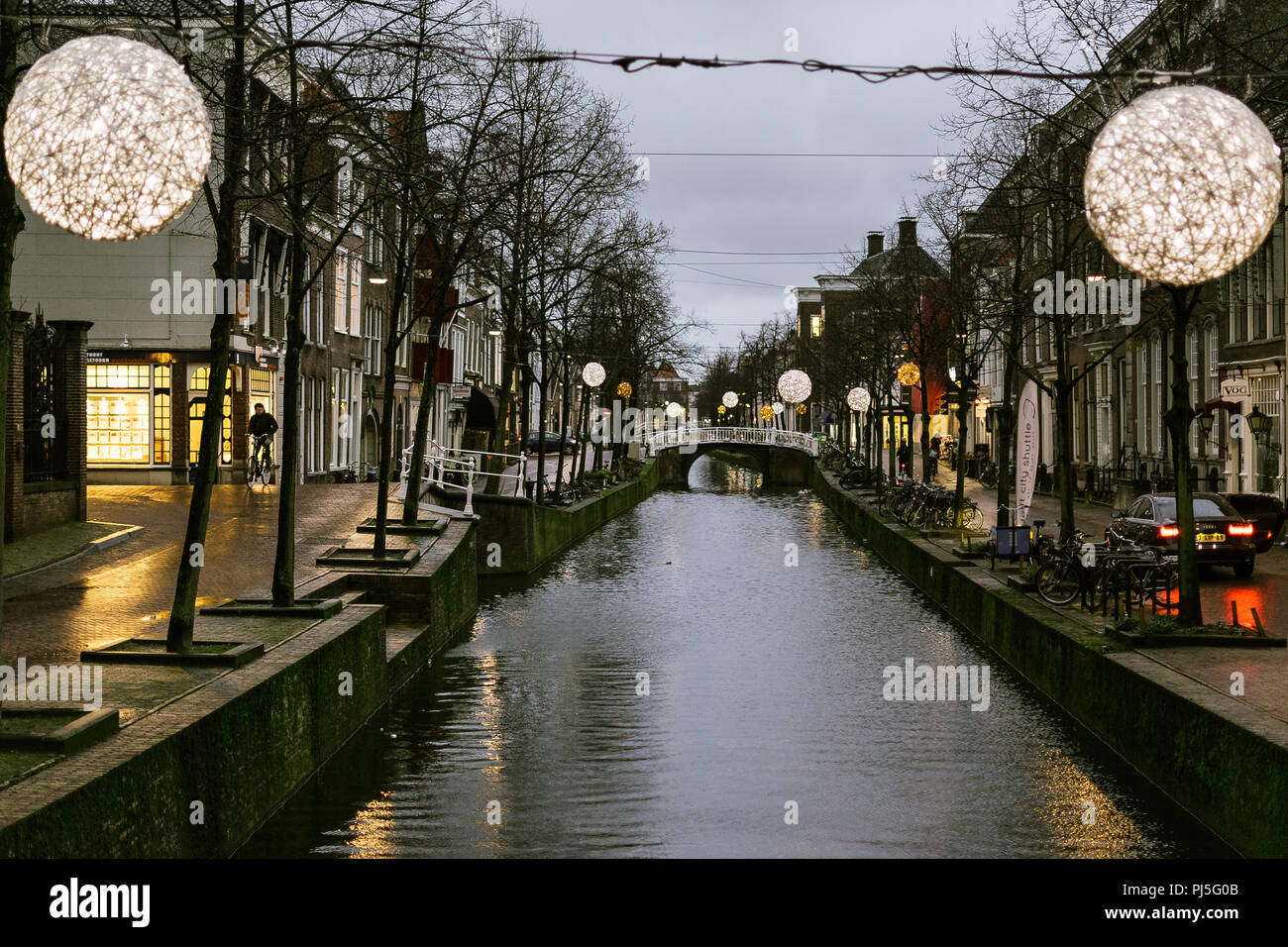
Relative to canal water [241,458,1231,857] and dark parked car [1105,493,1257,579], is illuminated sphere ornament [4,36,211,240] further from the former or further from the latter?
dark parked car [1105,493,1257,579]

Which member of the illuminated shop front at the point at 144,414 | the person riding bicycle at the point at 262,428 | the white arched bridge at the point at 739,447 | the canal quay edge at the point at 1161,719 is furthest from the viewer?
the white arched bridge at the point at 739,447

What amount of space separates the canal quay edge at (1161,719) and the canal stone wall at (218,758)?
6.31m

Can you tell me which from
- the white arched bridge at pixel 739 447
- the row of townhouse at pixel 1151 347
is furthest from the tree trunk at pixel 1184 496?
the white arched bridge at pixel 739 447

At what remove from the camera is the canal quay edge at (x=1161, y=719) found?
31.4 feet

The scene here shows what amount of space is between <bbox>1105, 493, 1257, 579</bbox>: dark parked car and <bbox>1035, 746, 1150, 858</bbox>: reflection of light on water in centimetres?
992

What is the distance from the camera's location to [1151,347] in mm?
45906

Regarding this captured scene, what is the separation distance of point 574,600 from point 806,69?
18504 mm

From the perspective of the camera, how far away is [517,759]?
1354cm

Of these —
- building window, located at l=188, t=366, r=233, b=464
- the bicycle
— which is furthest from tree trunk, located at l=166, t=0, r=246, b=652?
building window, located at l=188, t=366, r=233, b=464

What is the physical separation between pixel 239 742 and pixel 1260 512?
21.6 m

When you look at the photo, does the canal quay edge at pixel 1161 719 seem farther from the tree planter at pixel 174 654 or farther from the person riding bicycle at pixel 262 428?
the person riding bicycle at pixel 262 428

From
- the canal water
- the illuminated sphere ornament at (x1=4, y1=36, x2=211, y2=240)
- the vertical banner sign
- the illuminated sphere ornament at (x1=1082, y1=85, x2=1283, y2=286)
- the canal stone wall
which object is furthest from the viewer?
the vertical banner sign

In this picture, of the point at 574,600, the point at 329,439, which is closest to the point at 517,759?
the point at 574,600

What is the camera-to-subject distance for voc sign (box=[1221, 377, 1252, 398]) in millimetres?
34031
